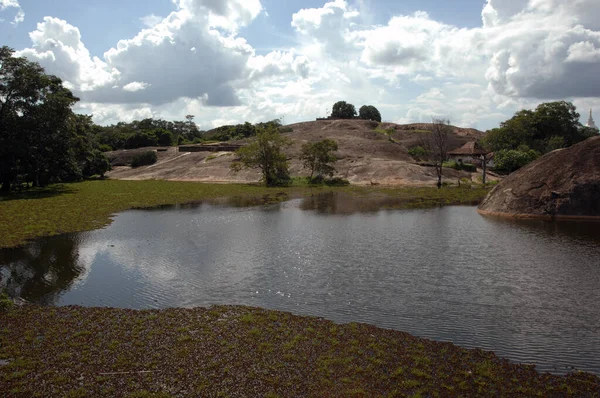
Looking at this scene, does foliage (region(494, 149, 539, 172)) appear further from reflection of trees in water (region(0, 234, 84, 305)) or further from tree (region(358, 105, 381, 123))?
tree (region(358, 105, 381, 123))

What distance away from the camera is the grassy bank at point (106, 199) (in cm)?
3325

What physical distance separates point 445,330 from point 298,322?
4.83m

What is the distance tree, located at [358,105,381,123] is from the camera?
158 m

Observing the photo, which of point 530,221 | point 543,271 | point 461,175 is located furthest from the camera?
point 461,175

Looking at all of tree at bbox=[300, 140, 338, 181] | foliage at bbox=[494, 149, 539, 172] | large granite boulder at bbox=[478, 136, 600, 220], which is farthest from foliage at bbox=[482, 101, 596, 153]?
large granite boulder at bbox=[478, 136, 600, 220]

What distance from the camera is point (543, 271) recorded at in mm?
20656

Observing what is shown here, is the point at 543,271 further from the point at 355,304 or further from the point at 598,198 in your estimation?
the point at 598,198

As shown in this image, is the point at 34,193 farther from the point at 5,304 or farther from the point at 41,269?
the point at 5,304

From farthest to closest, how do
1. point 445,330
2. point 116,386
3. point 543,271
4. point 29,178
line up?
point 29,178
point 543,271
point 445,330
point 116,386

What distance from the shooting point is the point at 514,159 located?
7412 cm

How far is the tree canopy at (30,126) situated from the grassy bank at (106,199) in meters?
3.36

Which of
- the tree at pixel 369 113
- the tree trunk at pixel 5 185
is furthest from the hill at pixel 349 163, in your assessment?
the tree at pixel 369 113

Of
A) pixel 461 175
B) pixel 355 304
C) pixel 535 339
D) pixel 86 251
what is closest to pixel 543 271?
pixel 535 339

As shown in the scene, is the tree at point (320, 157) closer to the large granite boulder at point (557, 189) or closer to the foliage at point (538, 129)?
the large granite boulder at point (557, 189)
